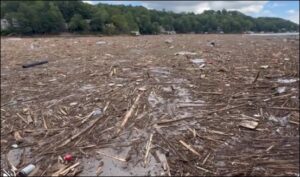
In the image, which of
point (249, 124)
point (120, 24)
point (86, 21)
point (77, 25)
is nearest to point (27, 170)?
point (249, 124)

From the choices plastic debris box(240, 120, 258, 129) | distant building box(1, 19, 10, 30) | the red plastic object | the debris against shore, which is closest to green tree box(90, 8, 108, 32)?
distant building box(1, 19, 10, 30)

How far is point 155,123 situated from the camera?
424 centimetres

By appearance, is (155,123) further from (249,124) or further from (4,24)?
(4,24)

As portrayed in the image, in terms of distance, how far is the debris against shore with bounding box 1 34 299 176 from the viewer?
3295mm

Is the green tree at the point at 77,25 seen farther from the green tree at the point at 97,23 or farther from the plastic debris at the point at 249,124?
the plastic debris at the point at 249,124

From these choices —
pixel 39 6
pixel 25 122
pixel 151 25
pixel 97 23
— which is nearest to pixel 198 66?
pixel 25 122

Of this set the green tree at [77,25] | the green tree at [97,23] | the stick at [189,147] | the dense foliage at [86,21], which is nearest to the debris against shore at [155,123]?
the stick at [189,147]

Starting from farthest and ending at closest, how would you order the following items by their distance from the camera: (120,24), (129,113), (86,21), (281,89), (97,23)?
1. (120,24)
2. (97,23)
3. (86,21)
4. (281,89)
5. (129,113)

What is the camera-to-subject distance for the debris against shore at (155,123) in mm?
3295

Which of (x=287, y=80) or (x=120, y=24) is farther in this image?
(x=120, y=24)

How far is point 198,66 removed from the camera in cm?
793

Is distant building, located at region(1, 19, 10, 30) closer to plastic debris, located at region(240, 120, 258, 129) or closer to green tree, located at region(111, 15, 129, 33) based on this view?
green tree, located at region(111, 15, 129, 33)

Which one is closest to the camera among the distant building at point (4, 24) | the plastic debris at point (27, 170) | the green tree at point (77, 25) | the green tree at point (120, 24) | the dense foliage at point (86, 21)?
the plastic debris at point (27, 170)

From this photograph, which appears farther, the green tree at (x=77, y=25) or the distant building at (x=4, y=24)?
the green tree at (x=77, y=25)
